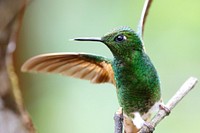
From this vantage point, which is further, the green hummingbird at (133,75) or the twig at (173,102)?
the green hummingbird at (133,75)

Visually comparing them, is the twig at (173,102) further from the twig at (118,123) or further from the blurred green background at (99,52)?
the blurred green background at (99,52)

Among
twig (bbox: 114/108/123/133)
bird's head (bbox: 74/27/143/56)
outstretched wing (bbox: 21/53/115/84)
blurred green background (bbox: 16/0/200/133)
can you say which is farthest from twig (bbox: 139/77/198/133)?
blurred green background (bbox: 16/0/200/133)

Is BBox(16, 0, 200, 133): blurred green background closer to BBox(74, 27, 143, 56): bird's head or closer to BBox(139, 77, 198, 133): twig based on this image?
BBox(74, 27, 143, 56): bird's head

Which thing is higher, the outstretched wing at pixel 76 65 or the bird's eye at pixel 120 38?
the bird's eye at pixel 120 38

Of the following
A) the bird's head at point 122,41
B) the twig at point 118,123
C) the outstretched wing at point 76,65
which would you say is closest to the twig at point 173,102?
the twig at point 118,123

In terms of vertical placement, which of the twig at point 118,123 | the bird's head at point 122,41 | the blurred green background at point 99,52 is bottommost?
the blurred green background at point 99,52

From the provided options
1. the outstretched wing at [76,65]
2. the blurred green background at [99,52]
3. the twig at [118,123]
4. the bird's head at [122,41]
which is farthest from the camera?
the blurred green background at [99,52]

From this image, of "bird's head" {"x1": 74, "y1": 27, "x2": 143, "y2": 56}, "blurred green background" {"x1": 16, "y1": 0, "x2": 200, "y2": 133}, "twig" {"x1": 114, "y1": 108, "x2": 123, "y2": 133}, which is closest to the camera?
"twig" {"x1": 114, "y1": 108, "x2": 123, "y2": 133}
